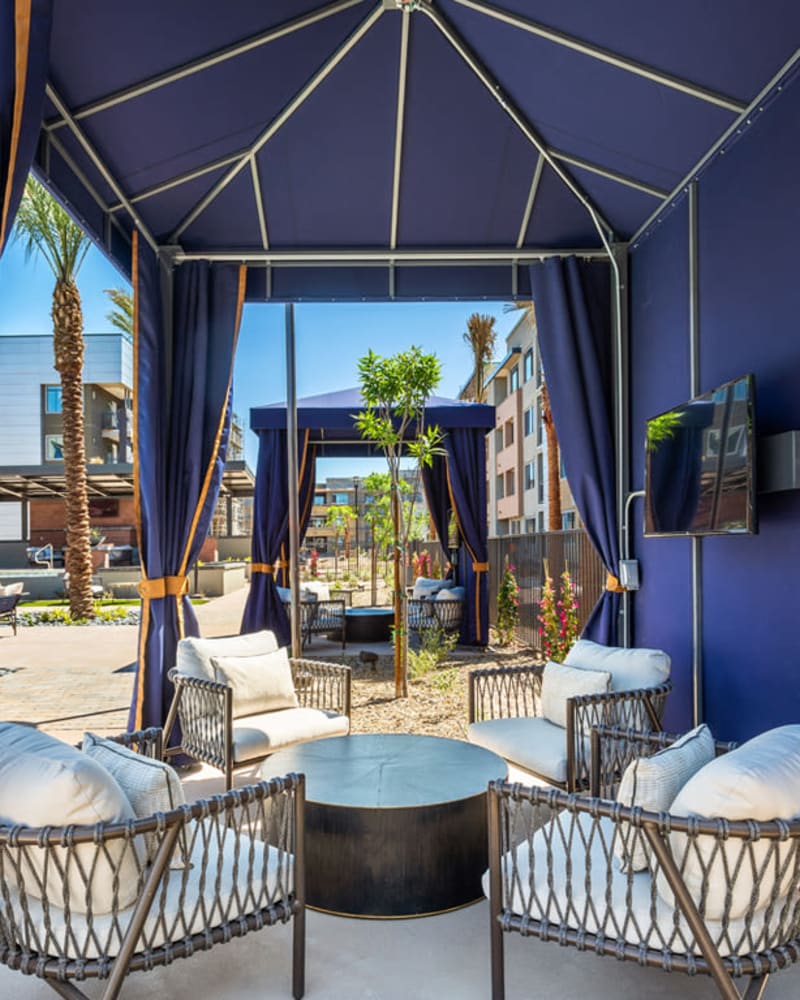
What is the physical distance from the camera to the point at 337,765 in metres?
3.07

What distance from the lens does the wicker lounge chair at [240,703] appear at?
3.48m

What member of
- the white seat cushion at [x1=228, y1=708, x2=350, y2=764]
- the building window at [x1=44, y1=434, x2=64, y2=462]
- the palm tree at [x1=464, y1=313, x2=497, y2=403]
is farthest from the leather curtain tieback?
the building window at [x1=44, y1=434, x2=64, y2=462]

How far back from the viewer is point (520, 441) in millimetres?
23562

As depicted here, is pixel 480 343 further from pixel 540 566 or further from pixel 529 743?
pixel 529 743

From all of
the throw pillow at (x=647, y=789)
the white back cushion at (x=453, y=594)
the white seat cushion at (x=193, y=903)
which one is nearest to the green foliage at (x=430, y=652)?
the white back cushion at (x=453, y=594)

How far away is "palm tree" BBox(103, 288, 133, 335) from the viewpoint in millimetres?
14680

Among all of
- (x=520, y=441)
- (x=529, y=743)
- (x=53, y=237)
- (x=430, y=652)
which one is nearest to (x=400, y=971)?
(x=529, y=743)

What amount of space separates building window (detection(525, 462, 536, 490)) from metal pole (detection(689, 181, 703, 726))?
1908cm

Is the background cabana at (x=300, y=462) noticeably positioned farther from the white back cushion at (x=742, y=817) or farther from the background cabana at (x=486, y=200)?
the white back cushion at (x=742, y=817)

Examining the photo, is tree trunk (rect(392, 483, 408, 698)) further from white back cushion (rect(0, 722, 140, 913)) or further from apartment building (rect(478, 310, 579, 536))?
apartment building (rect(478, 310, 579, 536))

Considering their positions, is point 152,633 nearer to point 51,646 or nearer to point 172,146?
point 172,146

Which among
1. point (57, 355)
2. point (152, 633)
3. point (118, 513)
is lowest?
point (152, 633)

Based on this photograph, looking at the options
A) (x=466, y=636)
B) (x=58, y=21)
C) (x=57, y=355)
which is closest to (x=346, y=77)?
(x=58, y=21)

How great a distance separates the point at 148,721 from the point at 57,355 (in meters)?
9.11
